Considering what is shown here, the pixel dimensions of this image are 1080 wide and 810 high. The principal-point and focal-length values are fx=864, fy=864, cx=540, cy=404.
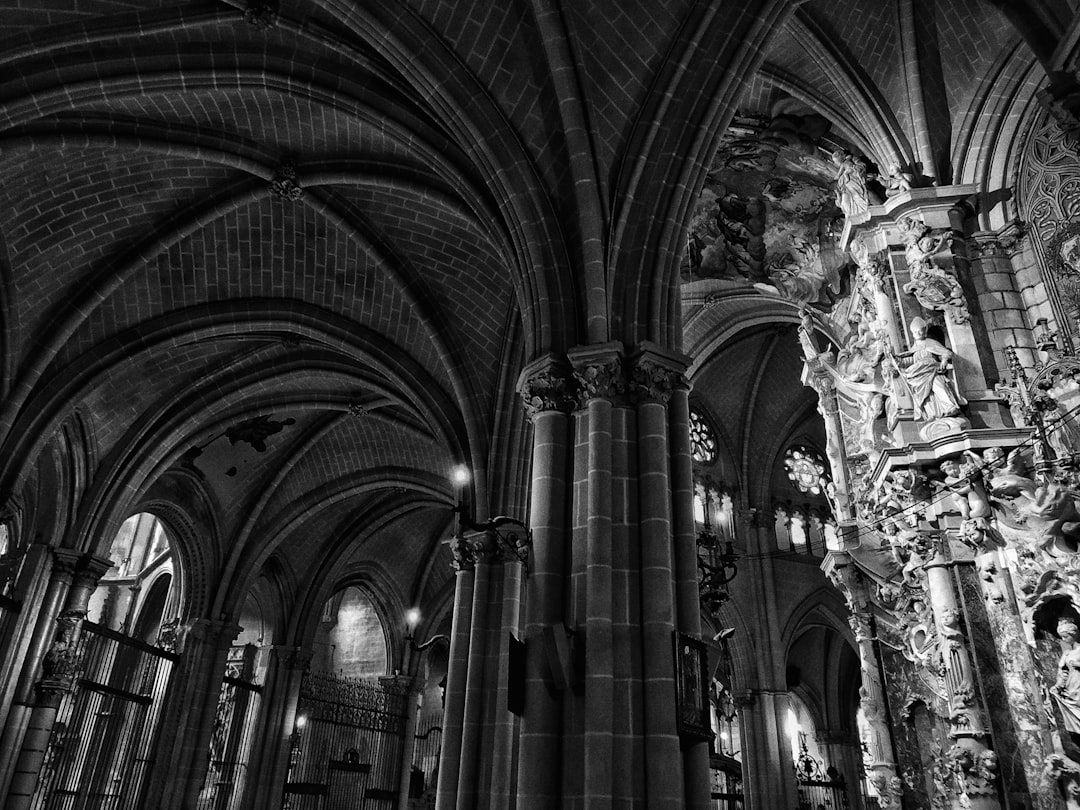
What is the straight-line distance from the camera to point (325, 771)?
2391cm

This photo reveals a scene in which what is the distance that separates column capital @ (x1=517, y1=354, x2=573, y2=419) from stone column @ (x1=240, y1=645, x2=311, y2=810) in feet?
55.3

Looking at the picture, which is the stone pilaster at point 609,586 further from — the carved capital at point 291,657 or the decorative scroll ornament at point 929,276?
the carved capital at point 291,657

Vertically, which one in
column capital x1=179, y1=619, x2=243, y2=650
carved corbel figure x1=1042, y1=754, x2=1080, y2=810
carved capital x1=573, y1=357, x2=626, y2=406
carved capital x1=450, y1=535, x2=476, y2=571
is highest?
column capital x1=179, y1=619, x2=243, y2=650

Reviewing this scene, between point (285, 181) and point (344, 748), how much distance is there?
57.0ft

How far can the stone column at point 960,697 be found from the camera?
322 inches

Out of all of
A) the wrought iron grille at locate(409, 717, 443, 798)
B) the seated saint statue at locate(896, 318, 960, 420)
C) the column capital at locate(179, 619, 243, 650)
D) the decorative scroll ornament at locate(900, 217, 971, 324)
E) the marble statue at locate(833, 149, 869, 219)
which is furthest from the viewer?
the wrought iron grille at locate(409, 717, 443, 798)

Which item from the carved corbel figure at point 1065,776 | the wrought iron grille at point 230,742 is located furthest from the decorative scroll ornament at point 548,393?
the wrought iron grille at point 230,742

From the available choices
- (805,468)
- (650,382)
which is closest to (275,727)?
(805,468)

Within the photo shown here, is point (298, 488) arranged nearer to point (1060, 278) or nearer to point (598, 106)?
point (598, 106)

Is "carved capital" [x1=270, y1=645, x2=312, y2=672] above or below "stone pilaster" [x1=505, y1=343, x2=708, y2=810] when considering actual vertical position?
above

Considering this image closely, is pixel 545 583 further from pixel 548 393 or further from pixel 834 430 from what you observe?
pixel 834 430

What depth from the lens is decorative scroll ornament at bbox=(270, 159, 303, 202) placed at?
13281mm

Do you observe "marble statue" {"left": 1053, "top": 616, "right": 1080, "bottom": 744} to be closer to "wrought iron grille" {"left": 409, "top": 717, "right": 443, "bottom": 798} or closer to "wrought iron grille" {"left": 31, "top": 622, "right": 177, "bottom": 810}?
"wrought iron grille" {"left": 31, "top": 622, "right": 177, "bottom": 810}

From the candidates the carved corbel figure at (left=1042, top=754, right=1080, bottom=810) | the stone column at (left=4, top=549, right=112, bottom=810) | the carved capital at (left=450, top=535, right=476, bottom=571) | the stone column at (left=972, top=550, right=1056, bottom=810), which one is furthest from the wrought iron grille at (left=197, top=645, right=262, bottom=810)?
the carved corbel figure at (left=1042, top=754, right=1080, bottom=810)
